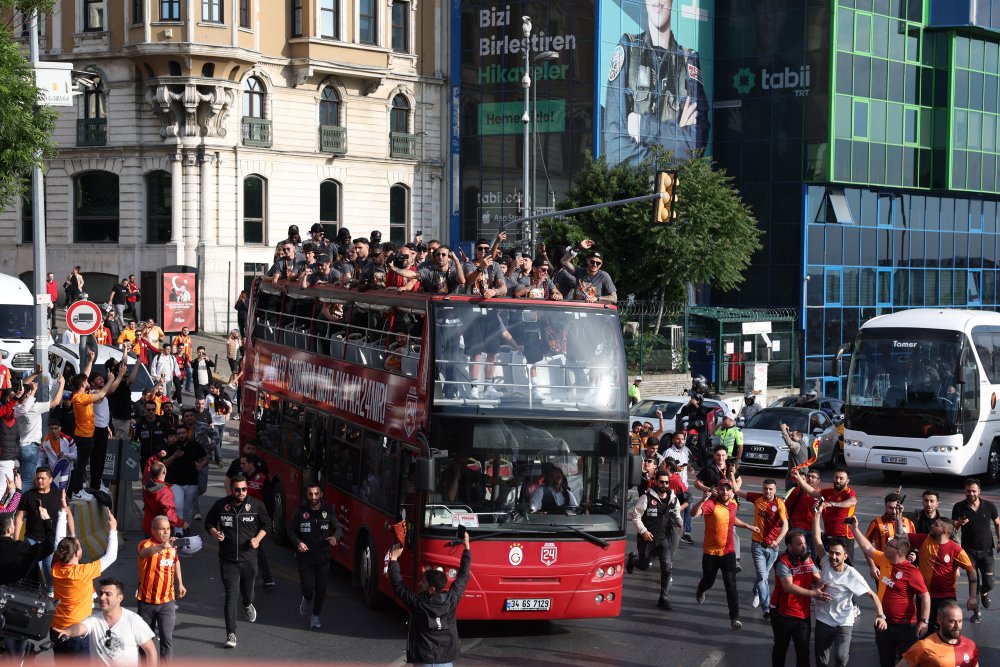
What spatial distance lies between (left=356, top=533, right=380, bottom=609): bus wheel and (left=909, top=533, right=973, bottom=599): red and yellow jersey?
5743mm

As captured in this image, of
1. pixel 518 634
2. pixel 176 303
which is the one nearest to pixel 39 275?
pixel 176 303

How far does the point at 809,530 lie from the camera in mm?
15180

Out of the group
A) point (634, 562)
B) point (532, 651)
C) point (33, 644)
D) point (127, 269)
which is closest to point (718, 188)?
point (127, 269)

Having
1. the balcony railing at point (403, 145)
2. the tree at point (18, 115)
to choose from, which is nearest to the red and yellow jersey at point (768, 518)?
the tree at point (18, 115)

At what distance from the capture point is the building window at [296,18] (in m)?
48.3

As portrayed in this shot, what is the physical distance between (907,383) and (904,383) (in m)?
0.06

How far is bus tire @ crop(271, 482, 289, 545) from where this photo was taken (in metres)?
18.8

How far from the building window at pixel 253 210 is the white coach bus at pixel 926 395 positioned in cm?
2666

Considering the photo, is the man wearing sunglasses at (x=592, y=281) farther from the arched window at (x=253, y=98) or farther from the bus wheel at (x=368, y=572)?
the arched window at (x=253, y=98)

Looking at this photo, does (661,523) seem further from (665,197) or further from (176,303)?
(176,303)

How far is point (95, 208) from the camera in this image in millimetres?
47594

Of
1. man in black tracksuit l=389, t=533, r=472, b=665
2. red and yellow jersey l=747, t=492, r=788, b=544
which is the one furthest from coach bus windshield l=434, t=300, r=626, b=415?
man in black tracksuit l=389, t=533, r=472, b=665

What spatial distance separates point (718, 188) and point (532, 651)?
106 feet

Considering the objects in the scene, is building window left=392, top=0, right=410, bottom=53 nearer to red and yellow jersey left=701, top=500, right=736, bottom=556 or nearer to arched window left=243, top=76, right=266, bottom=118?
arched window left=243, top=76, right=266, bottom=118
